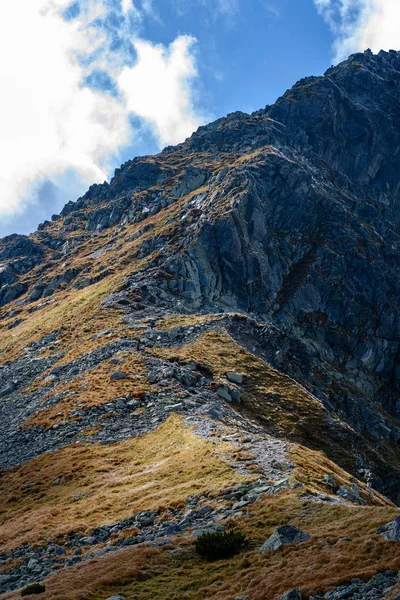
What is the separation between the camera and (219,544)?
734 inches

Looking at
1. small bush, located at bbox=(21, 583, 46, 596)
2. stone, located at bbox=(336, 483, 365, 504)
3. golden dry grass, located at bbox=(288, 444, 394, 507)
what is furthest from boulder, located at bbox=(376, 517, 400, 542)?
small bush, located at bbox=(21, 583, 46, 596)

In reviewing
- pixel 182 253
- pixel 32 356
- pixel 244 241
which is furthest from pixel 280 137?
pixel 32 356

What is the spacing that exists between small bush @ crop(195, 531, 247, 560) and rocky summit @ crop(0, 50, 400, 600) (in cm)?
6

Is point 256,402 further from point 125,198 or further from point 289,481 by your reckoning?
point 125,198

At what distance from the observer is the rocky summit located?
18469 mm

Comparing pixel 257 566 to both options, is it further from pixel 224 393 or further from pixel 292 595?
pixel 224 393

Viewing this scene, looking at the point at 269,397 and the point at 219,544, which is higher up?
the point at 269,397

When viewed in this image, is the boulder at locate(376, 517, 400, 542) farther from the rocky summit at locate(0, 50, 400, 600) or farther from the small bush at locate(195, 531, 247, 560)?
the small bush at locate(195, 531, 247, 560)

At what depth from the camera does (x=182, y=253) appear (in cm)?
9519

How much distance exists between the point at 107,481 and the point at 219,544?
1602cm

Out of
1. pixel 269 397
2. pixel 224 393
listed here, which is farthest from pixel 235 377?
pixel 224 393

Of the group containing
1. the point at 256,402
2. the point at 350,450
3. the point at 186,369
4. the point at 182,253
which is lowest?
the point at 350,450

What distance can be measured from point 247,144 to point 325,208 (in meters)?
51.9

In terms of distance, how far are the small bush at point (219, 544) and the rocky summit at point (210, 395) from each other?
2.3 inches
